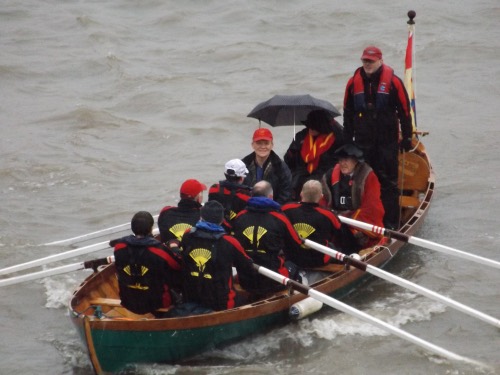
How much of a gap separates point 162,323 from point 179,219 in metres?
1.36

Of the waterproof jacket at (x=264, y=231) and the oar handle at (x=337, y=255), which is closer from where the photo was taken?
the waterproof jacket at (x=264, y=231)

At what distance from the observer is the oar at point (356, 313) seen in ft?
30.5

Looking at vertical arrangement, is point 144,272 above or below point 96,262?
above

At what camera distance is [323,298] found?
9414 mm

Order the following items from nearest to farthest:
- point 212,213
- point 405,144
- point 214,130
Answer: point 212,213 < point 405,144 < point 214,130

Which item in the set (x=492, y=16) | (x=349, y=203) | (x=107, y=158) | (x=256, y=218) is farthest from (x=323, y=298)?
(x=492, y=16)

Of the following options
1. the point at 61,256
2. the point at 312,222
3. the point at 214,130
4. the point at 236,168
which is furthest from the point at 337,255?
the point at 214,130

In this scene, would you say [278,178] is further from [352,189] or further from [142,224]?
[142,224]

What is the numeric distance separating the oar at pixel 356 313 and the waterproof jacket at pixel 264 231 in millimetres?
281

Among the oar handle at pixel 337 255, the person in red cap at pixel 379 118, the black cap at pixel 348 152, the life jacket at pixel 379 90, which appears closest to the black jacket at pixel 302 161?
the person in red cap at pixel 379 118

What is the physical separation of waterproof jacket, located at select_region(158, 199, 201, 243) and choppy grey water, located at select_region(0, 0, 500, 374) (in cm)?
136

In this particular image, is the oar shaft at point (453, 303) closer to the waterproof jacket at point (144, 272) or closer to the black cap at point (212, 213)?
the black cap at point (212, 213)

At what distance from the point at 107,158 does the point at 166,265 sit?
27.4 ft

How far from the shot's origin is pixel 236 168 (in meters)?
10.4
